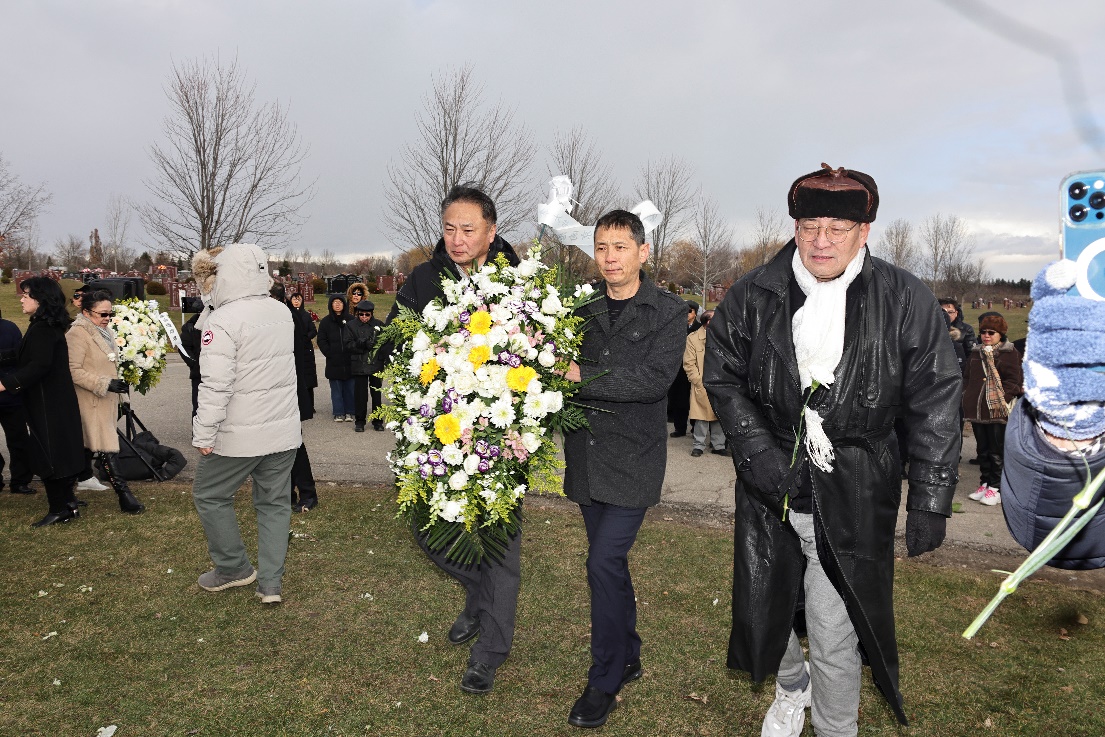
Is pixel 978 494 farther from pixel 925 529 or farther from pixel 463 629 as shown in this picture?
pixel 463 629

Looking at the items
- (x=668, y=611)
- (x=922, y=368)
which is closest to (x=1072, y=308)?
(x=922, y=368)

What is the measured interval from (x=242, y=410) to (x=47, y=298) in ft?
9.32

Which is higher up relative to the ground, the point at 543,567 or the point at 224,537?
the point at 224,537

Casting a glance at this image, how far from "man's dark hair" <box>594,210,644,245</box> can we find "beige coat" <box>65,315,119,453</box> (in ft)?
18.2

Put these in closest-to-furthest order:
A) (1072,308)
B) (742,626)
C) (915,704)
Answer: (1072,308) → (742,626) → (915,704)

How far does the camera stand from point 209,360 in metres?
4.64

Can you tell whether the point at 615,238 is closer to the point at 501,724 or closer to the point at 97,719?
the point at 501,724

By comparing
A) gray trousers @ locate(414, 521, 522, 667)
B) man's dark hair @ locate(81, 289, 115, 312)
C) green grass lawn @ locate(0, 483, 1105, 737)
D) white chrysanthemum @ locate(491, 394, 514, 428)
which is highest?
man's dark hair @ locate(81, 289, 115, 312)

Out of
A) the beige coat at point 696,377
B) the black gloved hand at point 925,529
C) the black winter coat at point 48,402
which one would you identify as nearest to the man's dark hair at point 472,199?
the black gloved hand at point 925,529

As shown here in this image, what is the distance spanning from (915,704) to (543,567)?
8.78 ft

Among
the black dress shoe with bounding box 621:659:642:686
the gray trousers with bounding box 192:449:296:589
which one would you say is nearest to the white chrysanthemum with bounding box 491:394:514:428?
the black dress shoe with bounding box 621:659:642:686

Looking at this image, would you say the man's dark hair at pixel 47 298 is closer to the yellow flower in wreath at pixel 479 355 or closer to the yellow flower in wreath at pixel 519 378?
the yellow flower in wreath at pixel 479 355

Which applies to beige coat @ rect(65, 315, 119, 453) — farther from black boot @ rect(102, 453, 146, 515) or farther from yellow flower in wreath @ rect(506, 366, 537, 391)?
yellow flower in wreath @ rect(506, 366, 537, 391)

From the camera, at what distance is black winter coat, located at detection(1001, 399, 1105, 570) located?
186 cm
